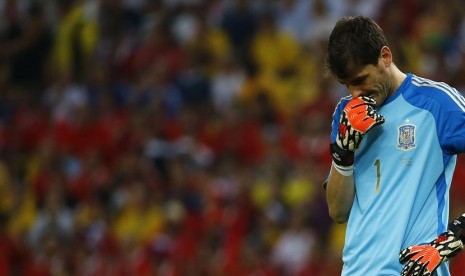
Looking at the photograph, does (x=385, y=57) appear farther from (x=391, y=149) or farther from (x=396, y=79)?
(x=391, y=149)

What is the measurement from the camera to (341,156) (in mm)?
3812

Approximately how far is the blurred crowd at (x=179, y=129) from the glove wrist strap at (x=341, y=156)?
391 centimetres

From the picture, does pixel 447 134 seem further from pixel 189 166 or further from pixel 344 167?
pixel 189 166

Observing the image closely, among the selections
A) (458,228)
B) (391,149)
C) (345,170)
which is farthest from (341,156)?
(458,228)

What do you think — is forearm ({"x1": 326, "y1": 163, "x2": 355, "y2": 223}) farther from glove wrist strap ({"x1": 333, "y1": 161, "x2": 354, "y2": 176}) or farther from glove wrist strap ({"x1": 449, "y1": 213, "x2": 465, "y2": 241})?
glove wrist strap ({"x1": 449, "y1": 213, "x2": 465, "y2": 241})

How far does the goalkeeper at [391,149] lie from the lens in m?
3.70

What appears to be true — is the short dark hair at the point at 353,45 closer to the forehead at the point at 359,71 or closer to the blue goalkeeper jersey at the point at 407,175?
the forehead at the point at 359,71

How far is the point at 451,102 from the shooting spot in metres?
3.72

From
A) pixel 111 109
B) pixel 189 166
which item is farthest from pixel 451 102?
pixel 111 109

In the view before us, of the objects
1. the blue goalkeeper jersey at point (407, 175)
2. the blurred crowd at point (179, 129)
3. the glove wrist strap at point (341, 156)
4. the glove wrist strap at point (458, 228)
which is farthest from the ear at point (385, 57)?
the blurred crowd at point (179, 129)

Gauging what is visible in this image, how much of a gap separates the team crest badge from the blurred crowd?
3927mm

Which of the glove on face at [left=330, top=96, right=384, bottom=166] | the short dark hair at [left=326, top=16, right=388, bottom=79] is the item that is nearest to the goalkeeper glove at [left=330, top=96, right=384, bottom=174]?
the glove on face at [left=330, top=96, right=384, bottom=166]

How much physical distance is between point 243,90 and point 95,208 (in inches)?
72.4

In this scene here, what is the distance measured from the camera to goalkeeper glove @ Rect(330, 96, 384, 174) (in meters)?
3.65
